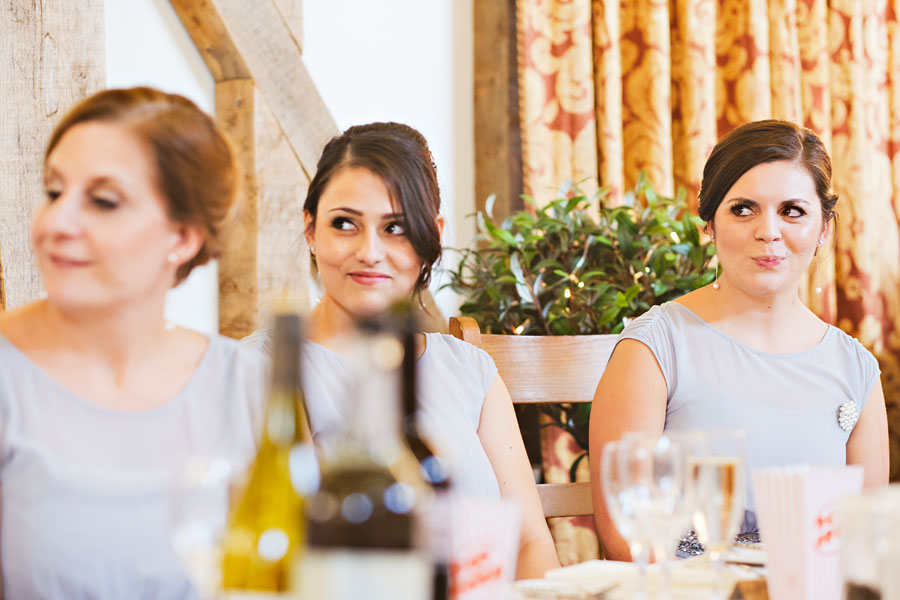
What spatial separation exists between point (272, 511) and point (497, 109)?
248 centimetres

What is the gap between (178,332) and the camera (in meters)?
1.24

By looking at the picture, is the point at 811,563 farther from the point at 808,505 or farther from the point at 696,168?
the point at 696,168

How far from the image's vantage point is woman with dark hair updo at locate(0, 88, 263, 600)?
1.01 meters

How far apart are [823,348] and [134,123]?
141 cm

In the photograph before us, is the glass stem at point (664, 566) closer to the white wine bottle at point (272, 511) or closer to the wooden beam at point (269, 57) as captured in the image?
the white wine bottle at point (272, 511)

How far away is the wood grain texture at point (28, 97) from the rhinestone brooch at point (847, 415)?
1500 millimetres

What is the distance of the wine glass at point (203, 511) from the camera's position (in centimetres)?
64

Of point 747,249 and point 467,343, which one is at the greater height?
point 747,249

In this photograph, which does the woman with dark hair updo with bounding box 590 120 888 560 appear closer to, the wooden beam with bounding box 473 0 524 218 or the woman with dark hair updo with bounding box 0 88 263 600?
the woman with dark hair updo with bounding box 0 88 263 600

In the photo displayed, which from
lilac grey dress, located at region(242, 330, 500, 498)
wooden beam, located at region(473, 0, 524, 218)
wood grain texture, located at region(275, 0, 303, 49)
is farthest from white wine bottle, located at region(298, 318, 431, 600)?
wooden beam, located at region(473, 0, 524, 218)

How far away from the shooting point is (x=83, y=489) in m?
1.04

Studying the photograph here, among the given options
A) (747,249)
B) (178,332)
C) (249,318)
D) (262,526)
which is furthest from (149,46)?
(262,526)

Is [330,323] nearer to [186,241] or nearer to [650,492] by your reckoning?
[186,241]

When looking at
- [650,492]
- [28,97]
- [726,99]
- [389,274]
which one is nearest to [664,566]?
[650,492]
